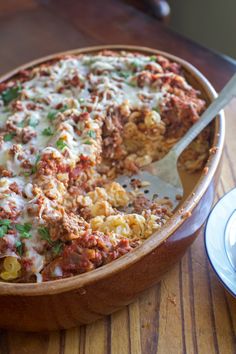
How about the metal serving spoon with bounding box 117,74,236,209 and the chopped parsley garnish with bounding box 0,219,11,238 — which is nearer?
the chopped parsley garnish with bounding box 0,219,11,238

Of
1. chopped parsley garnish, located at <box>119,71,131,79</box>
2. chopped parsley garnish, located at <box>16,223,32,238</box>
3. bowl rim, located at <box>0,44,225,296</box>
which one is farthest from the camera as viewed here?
chopped parsley garnish, located at <box>119,71,131,79</box>

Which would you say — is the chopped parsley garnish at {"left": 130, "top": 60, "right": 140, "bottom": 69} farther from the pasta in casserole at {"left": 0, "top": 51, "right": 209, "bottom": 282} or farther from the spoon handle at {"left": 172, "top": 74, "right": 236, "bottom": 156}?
the spoon handle at {"left": 172, "top": 74, "right": 236, "bottom": 156}

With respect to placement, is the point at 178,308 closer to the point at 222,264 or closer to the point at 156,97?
the point at 222,264

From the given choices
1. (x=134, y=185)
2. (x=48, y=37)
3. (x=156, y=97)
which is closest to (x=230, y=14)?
(x=48, y=37)

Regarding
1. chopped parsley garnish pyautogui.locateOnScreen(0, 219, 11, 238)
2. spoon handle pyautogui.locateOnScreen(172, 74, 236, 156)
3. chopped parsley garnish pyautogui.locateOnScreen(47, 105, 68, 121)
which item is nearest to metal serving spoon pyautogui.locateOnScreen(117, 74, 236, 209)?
spoon handle pyautogui.locateOnScreen(172, 74, 236, 156)

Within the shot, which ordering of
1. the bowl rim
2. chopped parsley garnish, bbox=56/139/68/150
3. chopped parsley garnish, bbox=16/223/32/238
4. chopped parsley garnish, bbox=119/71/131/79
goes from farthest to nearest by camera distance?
chopped parsley garnish, bbox=119/71/131/79, chopped parsley garnish, bbox=56/139/68/150, chopped parsley garnish, bbox=16/223/32/238, the bowl rim

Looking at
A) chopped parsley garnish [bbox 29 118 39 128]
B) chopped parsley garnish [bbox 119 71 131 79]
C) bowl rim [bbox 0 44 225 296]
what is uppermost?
chopped parsley garnish [bbox 119 71 131 79]

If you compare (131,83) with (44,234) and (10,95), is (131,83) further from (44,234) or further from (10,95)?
(44,234)

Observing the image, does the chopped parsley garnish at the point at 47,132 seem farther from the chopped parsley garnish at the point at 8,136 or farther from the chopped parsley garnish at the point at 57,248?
the chopped parsley garnish at the point at 57,248
